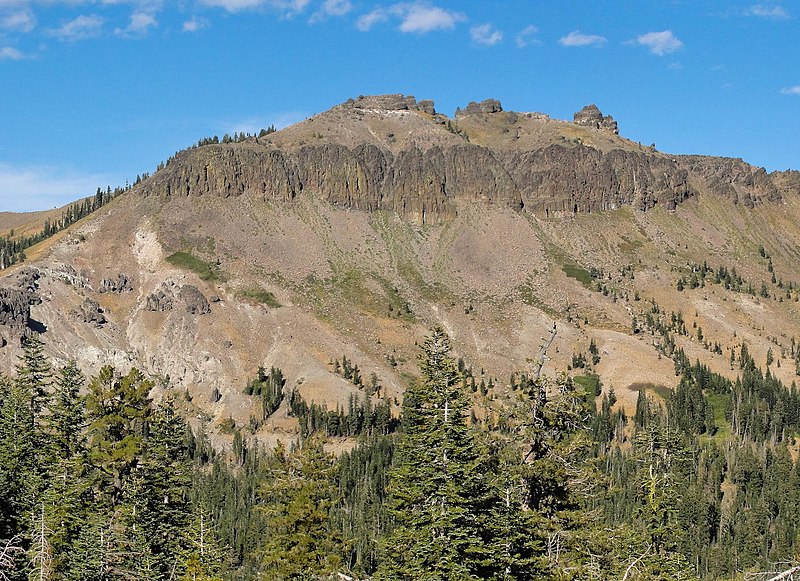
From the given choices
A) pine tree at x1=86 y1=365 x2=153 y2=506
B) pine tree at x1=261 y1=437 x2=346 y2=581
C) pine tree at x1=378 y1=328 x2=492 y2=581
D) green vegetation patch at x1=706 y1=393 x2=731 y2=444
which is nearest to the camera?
pine tree at x1=378 y1=328 x2=492 y2=581

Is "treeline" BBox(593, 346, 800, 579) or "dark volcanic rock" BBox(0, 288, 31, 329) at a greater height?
"dark volcanic rock" BBox(0, 288, 31, 329)

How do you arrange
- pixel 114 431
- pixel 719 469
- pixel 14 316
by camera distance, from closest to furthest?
pixel 114 431
pixel 719 469
pixel 14 316

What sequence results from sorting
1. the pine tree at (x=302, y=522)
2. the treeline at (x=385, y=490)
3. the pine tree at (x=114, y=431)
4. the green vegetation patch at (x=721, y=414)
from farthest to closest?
1. the green vegetation patch at (x=721, y=414)
2. the pine tree at (x=114, y=431)
3. the pine tree at (x=302, y=522)
4. the treeline at (x=385, y=490)

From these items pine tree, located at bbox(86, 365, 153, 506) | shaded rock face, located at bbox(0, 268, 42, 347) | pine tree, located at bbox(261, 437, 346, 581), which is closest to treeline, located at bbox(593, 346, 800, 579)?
pine tree, located at bbox(261, 437, 346, 581)

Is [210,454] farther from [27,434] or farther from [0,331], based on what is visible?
[27,434]

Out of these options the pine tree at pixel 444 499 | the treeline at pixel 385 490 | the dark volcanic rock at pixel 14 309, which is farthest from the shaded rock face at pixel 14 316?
the pine tree at pixel 444 499

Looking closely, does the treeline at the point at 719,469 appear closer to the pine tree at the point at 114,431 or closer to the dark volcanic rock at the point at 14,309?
the pine tree at the point at 114,431

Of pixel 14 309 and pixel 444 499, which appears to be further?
pixel 14 309

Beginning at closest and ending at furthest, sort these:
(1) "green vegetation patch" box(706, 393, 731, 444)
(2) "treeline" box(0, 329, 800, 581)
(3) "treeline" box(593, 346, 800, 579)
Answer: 1. (2) "treeline" box(0, 329, 800, 581)
2. (3) "treeline" box(593, 346, 800, 579)
3. (1) "green vegetation patch" box(706, 393, 731, 444)

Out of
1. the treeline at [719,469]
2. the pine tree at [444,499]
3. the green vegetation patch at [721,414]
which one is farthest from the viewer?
the green vegetation patch at [721,414]

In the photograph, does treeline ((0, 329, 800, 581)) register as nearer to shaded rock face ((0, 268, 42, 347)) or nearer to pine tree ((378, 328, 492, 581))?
pine tree ((378, 328, 492, 581))

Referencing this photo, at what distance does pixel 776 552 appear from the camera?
402ft

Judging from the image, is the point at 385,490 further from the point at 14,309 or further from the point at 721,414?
the point at 14,309

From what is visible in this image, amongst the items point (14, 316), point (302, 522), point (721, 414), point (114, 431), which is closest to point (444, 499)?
Answer: point (302, 522)
